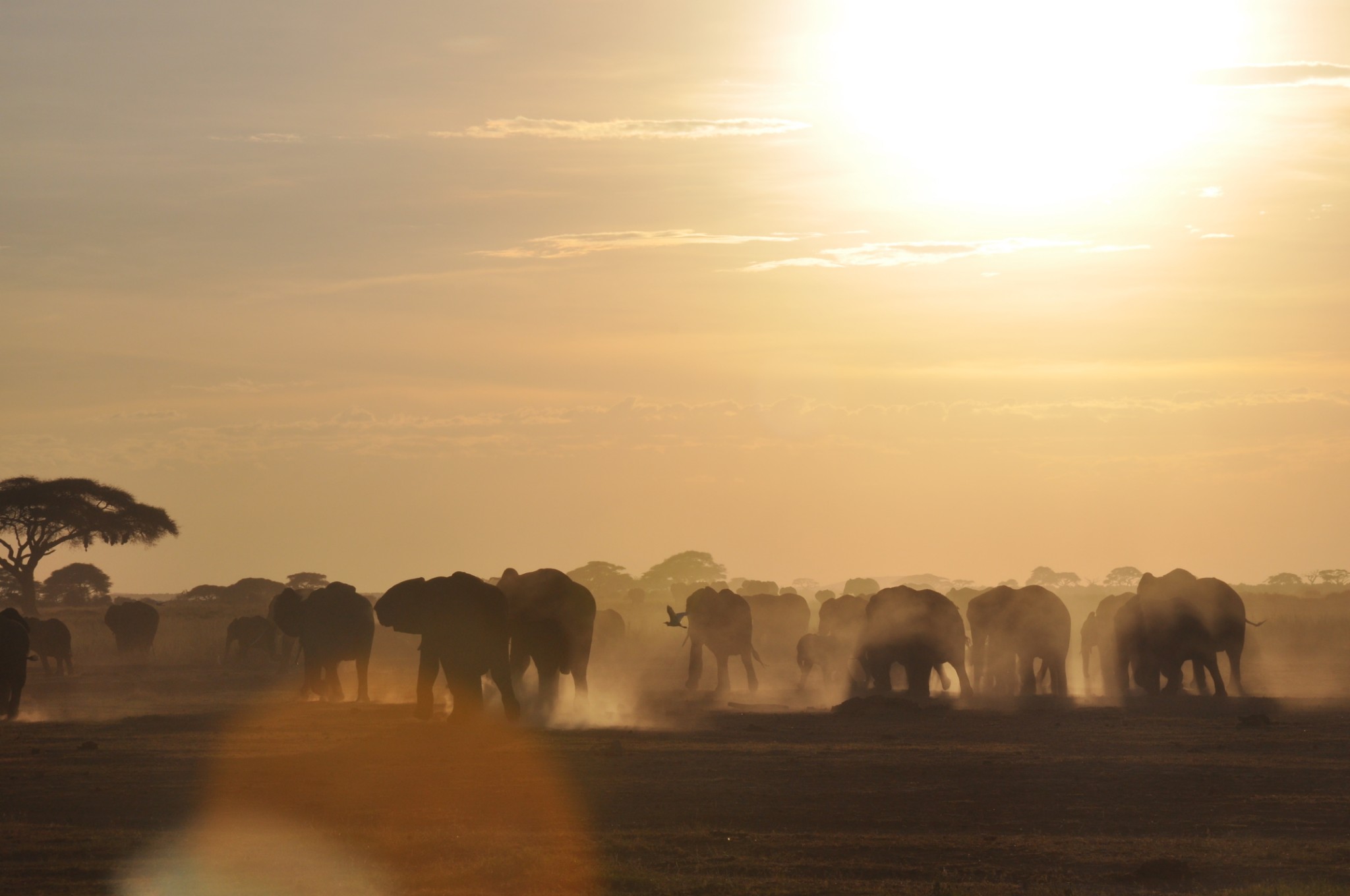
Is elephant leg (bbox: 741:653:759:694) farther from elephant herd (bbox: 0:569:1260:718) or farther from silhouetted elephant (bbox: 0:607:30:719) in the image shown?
silhouetted elephant (bbox: 0:607:30:719)

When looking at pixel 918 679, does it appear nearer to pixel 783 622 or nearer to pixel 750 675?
pixel 750 675

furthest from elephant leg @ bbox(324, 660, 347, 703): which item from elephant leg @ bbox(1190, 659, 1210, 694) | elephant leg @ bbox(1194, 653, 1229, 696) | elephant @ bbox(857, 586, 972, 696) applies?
elephant leg @ bbox(1194, 653, 1229, 696)

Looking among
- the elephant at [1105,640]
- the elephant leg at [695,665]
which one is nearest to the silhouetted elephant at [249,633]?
the elephant leg at [695,665]

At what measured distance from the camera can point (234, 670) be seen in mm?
49625

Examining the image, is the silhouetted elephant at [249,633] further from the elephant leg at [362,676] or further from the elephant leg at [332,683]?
the elephant leg at [332,683]

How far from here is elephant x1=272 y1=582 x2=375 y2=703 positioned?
117ft

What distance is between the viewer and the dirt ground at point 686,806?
1334 cm

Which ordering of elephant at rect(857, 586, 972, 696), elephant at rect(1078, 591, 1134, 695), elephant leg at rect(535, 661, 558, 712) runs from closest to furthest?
elephant leg at rect(535, 661, 558, 712)
elephant at rect(857, 586, 972, 696)
elephant at rect(1078, 591, 1134, 695)

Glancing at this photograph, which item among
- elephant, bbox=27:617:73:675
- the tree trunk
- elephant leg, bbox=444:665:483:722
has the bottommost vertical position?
elephant leg, bbox=444:665:483:722

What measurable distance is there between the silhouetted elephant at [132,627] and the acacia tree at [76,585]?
255 feet

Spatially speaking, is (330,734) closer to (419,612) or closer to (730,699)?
(419,612)

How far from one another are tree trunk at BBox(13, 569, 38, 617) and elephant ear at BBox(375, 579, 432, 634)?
187 ft

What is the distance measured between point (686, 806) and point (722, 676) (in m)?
22.6

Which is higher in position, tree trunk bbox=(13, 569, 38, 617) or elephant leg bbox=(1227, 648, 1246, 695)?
tree trunk bbox=(13, 569, 38, 617)
